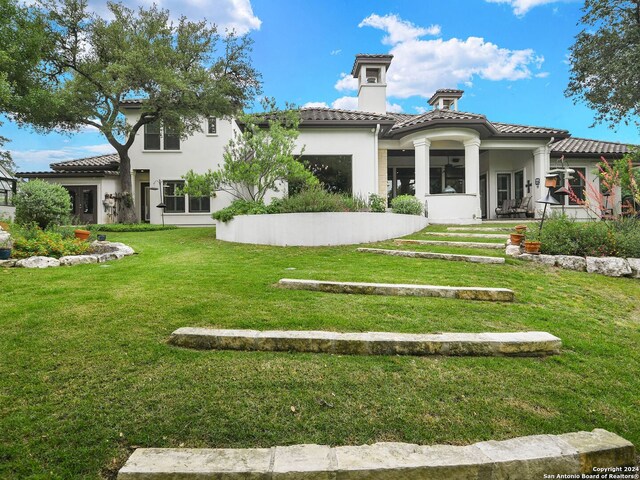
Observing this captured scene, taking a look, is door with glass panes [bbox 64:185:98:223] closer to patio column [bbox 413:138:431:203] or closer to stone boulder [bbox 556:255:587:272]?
patio column [bbox 413:138:431:203]

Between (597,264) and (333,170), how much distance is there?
9.76 metres

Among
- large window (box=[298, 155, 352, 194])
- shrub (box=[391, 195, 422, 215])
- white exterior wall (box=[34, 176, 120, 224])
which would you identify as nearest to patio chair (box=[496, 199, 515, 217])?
shrub (box=[391, 195, 422, 215])

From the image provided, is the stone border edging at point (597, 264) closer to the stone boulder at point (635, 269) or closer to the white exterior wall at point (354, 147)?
the stone boulder at point (635, 269)

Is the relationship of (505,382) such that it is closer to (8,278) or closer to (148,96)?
(8,278)

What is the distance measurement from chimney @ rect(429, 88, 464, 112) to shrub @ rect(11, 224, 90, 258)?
16872 mm

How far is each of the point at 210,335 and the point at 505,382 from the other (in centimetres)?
244

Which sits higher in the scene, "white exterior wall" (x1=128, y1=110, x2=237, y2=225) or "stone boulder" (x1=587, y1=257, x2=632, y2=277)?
"white exterior wall" (x1=128, y1=110, x2=237, y2=225)

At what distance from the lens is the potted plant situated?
7.27 metres

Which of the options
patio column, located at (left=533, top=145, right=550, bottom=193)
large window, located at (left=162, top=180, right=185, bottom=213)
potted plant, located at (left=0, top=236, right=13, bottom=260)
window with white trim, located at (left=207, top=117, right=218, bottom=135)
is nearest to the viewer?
potted plant, located at (left=0, top=236, right=13, bottom=260)

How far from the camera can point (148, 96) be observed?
16.4m

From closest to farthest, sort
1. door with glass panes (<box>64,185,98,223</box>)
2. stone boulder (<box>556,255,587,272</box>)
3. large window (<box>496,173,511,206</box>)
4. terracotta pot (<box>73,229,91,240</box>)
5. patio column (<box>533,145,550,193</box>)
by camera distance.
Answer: stone boulder (<box>556,255,587,272</box>)
terracotta pot (<box>73,229,91,240</box>)
patio column (<box>533,145,550,193</box>)
large window (<box>496,173,511,206</box>)
door with glass panes (<box>64,185,98,223</box>)

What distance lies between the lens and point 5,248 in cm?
735

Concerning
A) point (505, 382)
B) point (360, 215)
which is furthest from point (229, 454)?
point (360, 215)

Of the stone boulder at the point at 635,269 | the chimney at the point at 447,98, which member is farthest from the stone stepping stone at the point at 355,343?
the chimney at the point at 447,98
